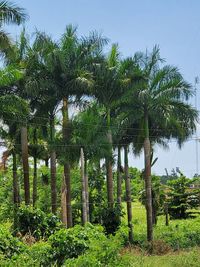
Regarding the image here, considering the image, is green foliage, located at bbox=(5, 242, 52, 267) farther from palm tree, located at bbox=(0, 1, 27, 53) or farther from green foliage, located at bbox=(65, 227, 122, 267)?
palm tree, located at bbox=(0, 1, 27, 53)

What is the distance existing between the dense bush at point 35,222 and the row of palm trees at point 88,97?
6381 millimetres

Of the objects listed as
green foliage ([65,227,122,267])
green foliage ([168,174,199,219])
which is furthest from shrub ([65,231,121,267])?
green foliage ([168,174,199,219])

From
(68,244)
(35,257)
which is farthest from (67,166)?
(35,257)

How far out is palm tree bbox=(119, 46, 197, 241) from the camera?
2881 cm

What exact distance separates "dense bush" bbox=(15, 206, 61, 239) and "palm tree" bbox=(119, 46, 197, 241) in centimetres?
1139

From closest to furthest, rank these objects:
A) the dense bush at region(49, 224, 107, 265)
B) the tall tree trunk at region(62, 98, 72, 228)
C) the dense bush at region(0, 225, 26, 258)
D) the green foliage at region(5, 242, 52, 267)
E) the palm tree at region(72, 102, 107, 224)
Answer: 1. the green foliage at region(5, 242, 52, 267)
2. the dense bush at region(49, 224, 107, 265)
3. the dense bush at region(0, 225, 26, 258)
4. the palm tree at region(72, 102, 107, 224)
5. the tall tree trunk at region(62, 98, 72, 228)

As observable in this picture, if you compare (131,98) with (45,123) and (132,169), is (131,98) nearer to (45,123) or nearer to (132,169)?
(45,123)

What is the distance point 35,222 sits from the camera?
1922 cm

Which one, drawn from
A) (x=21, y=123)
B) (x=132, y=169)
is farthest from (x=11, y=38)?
(x=132, y=169)

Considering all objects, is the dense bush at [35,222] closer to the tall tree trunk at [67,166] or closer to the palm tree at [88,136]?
the palm tree at [88,136]

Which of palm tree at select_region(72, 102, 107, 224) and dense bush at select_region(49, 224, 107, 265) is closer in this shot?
dense bush at select_region(49, 224, 107, 265)

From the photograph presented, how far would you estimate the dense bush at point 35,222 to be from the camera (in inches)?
748

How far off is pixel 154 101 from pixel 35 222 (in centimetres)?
1263

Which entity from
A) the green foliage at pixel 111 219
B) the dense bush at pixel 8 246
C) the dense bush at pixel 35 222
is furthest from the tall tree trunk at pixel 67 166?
the dense bush at pixel 8 246
